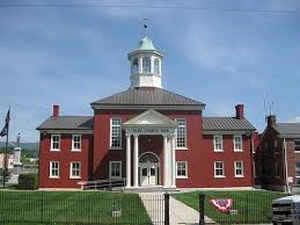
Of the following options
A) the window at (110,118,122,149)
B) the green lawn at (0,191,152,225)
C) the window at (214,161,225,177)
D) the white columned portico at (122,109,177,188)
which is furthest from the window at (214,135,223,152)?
the green lawn at (0,191,152,225)

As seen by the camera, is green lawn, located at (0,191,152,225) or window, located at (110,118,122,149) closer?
green lawn, located at (0,191,152,225)

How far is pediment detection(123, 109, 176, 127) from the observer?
135ft

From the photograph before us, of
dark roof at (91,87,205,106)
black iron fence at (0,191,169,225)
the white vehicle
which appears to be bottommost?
black iron fence at (0,191,169,225)

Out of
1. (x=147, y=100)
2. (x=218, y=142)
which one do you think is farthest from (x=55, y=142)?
(x=218, y=142)

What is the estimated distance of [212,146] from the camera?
152ft

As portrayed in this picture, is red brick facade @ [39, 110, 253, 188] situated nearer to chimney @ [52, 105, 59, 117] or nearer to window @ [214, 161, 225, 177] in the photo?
window @ [214, 161, 225, 177]

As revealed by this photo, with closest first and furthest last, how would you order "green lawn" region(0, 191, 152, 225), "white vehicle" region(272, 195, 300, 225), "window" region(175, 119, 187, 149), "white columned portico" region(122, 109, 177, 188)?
"white vehicle" region(272, 195, 300, 225) < "green lawn" region(0, 191, 152, 225) < "white columned portico" region(122, 109, 177, 188) < "window" region(175, 119, 187, 149)

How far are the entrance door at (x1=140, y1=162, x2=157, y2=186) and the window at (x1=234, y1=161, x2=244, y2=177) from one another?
9.25 meters

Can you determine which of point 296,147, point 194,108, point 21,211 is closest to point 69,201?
point 21,211

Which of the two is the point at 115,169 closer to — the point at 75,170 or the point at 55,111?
the point at 75,170

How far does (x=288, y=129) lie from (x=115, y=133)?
19.9m

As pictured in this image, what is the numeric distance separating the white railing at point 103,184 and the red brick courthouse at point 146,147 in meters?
0.69

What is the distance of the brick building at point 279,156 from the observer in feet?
149

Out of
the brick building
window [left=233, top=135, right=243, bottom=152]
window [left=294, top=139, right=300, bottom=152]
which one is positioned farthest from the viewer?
window [left=233, top=135, right=243, bottom=152]
